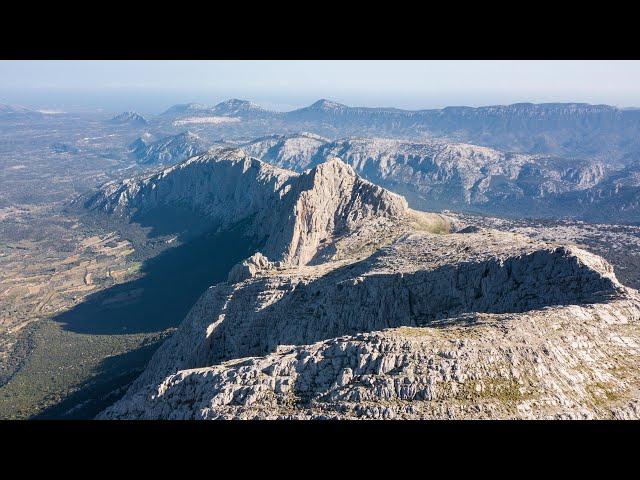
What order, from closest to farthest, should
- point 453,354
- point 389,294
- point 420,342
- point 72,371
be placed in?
point 453,354, point 420,342, point 389,294, point 72,371

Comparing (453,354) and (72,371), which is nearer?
(453,354)

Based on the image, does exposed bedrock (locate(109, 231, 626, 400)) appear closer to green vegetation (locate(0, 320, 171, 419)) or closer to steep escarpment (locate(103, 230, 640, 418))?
steep escarpment (locate(103, 230, 640, 418))

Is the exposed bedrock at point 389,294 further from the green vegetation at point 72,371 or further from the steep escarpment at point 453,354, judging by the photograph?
the green vegetation at point 72,371

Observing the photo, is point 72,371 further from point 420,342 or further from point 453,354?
point 453,354

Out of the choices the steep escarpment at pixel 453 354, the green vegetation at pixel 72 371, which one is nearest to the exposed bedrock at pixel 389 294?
the steep escarpment at pixel 453 354


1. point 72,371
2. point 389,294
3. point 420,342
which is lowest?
point 72,371

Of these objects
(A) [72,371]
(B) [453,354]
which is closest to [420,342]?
(B) [453,354]
